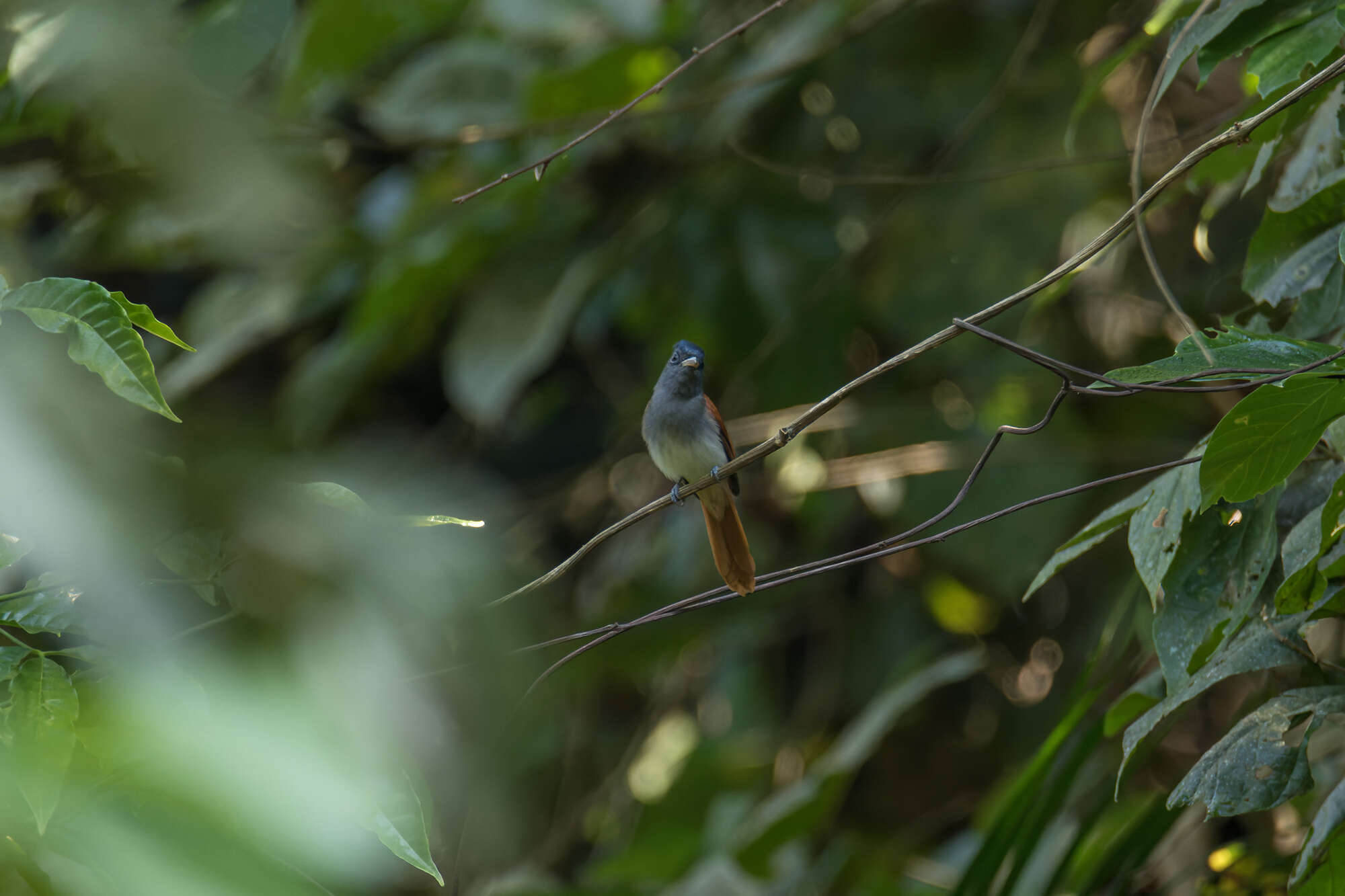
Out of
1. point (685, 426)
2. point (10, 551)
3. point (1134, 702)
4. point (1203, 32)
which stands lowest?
point (685, 426)

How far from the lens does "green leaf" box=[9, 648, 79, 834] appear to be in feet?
3.36

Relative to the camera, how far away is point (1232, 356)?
51.9 inches

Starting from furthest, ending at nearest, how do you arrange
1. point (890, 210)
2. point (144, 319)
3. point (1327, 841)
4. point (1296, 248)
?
1. point (890, 210)
2. point (1296, 248)
3. point (1327, 841)
4. point (144, 319)

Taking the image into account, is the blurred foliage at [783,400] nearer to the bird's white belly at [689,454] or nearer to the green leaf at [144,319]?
the green leaf at [144,319]

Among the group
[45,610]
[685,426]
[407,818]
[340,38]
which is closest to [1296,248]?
[685,426]

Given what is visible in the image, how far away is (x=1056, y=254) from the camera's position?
12.6 ft

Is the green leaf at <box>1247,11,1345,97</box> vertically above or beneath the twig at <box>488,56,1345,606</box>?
above

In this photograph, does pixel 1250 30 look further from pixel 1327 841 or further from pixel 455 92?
pixel 455 92

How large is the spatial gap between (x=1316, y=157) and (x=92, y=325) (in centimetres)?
193

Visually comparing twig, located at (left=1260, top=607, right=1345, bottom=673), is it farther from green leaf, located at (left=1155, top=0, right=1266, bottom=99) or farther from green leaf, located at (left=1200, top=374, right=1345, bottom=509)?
Answer: green leaf, located at (left=1155, top=0, right=1266, bottom=99)

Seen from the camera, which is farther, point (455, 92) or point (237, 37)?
point (455, 92)

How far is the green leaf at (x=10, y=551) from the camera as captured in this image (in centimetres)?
106

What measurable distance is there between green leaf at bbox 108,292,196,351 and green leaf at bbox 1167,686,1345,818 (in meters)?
1.39

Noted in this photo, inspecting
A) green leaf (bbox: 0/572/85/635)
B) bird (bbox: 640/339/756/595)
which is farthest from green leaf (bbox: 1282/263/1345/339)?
green leaf (bbox: 0/572/85/635)
